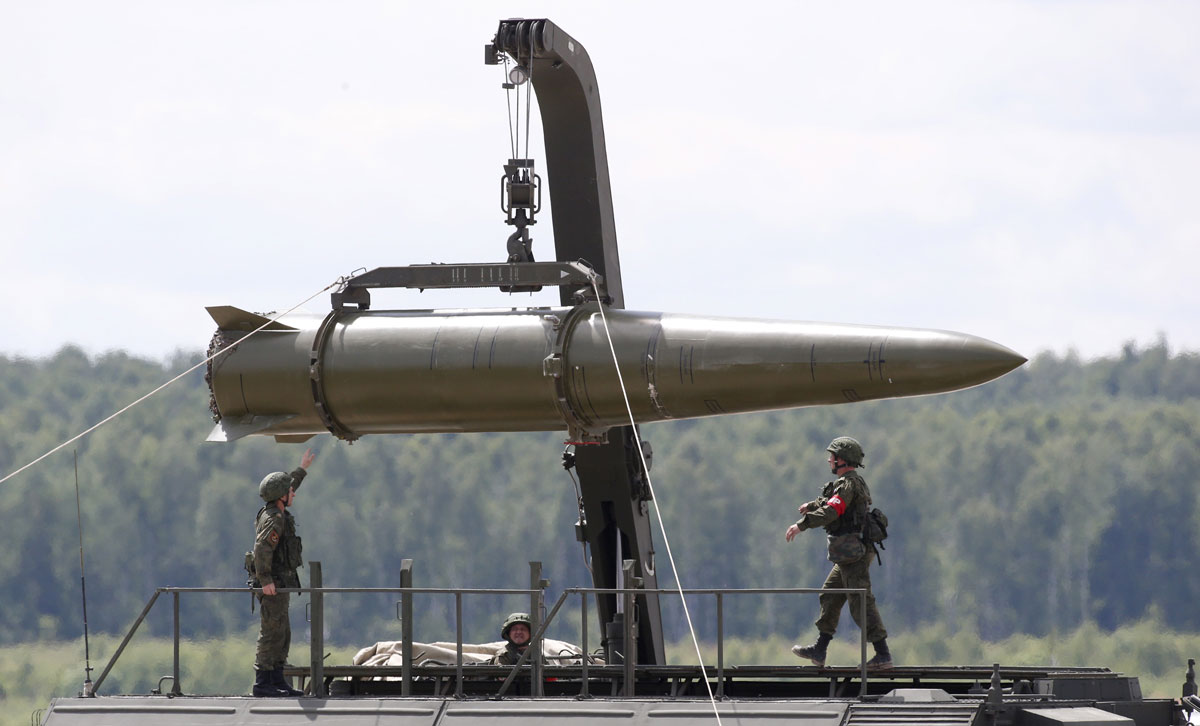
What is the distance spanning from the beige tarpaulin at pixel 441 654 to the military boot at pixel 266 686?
1.42 m

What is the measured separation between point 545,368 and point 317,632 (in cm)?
222

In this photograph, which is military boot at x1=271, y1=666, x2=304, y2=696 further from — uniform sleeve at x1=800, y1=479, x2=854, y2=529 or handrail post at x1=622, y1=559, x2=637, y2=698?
uniform sleeve at x1=800, y1=479, x2=854, y2=529

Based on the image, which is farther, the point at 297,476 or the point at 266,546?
the point at 297,476

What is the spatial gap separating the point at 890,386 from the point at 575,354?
6.84ft

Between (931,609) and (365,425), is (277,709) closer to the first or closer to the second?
(365,425)

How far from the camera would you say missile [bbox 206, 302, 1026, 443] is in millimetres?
11039

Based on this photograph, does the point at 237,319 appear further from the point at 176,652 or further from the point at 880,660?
the point at 880,660

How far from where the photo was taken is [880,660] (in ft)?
38.9

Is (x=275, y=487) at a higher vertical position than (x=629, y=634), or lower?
higher

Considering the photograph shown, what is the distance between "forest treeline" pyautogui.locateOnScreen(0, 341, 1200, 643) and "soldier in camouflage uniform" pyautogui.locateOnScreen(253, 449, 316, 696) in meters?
21.8

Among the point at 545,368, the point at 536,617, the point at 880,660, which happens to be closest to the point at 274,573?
the point at 536,617

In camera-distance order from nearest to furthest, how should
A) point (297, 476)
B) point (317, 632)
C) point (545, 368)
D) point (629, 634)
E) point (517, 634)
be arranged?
point (629, 634) < point (317, 632) < point (545, 368) < point (297, 476) < point (517, 634)

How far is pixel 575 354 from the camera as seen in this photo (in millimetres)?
11766

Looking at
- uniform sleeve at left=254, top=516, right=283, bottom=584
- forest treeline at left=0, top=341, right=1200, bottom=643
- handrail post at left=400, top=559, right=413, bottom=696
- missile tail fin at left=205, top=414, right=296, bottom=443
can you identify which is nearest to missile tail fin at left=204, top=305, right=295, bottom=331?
missile tail fin at left=205, top=414, right=296, bottom=443
